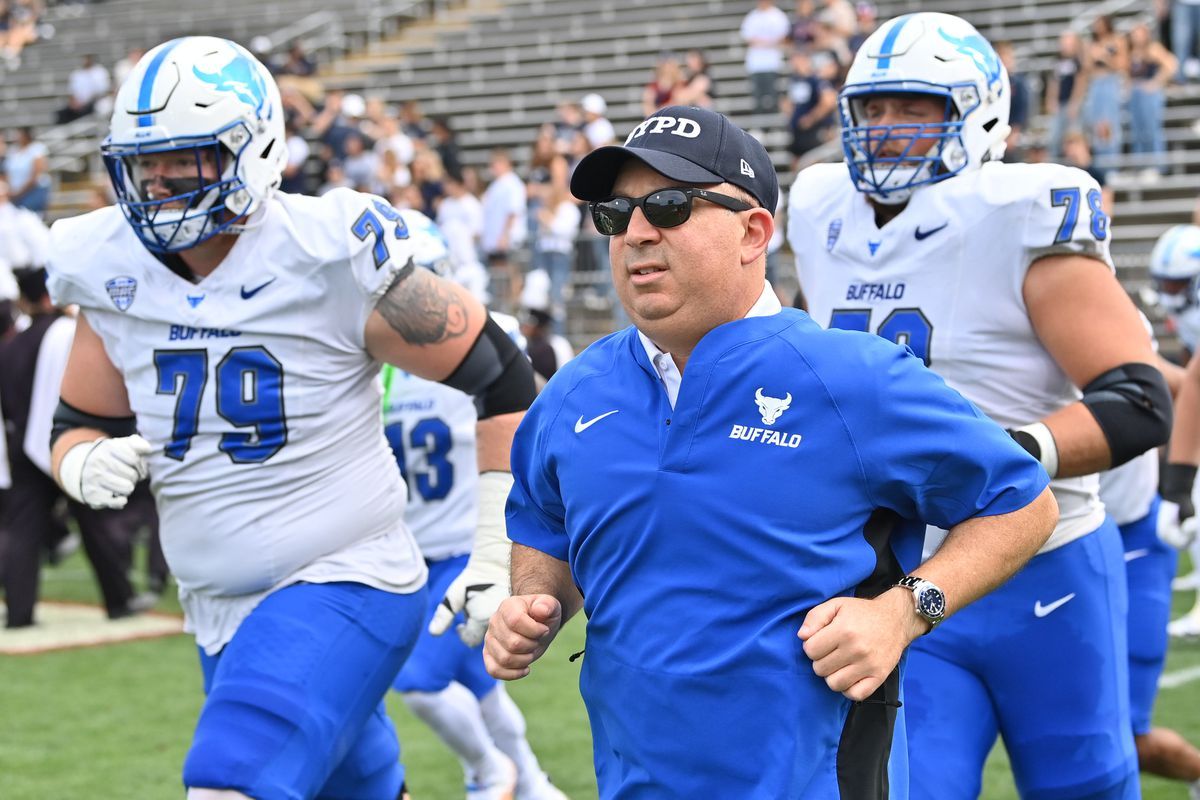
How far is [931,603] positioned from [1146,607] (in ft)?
10.5

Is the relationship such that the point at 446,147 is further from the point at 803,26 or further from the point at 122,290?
the point at 122,290

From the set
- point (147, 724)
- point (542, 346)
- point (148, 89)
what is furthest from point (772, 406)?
point (542, 346)

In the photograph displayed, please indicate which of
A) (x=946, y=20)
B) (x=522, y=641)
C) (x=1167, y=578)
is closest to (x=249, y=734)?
(x=522, y=641)

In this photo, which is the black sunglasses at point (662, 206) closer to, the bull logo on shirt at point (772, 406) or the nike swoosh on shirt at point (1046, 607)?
the bull logo on shirt at point (772, 406)

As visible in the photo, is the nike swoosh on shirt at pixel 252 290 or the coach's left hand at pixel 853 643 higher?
the nike swoosh on shirt at pixel 252 290

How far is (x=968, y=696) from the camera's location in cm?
377

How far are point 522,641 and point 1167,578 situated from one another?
3590mm

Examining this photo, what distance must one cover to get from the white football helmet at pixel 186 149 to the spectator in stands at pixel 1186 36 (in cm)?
1345

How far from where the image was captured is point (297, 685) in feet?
12.5

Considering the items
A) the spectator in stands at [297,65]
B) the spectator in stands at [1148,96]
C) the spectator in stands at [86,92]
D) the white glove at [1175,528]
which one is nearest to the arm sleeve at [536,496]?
the white glove at [1175,528]

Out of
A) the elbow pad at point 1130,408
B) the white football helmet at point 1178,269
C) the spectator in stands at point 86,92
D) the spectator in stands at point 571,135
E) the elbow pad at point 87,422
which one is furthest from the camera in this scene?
the spectator in stands at point 86,92

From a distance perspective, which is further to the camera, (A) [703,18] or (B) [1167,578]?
(A) [703,18]

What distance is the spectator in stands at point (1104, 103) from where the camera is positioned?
1505 cm

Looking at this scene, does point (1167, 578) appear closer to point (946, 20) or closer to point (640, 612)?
point (946, 20)
